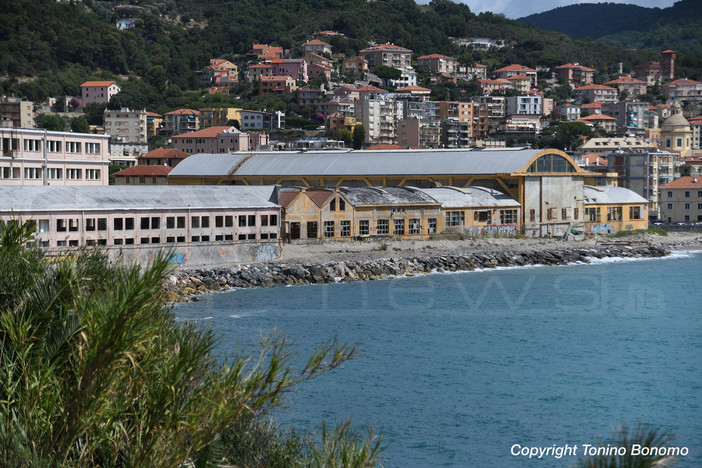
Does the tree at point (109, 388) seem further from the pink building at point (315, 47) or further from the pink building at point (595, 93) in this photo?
the pink building at point (595, 93)

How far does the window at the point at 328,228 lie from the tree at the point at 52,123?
62.8 m

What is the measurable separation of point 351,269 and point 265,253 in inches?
146

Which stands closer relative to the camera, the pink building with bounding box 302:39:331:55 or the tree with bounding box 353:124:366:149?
the tree with bounding box 353:124:366:149

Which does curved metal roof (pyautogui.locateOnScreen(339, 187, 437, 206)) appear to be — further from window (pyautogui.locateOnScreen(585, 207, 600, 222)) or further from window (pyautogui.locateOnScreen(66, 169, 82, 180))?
window (pyautogui.locateOnScreen(585, 207, 600, 222))

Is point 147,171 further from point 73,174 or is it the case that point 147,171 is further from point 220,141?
point 220,141

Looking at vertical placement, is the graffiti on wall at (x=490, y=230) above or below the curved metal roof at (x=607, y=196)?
below

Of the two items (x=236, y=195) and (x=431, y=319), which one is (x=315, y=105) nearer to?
(x=236, y=195)

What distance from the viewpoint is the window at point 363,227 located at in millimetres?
44188

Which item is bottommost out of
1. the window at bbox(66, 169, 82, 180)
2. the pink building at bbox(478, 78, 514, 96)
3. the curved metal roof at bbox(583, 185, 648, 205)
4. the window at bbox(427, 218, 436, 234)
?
the window at bbox(427, 218, 436, 234)

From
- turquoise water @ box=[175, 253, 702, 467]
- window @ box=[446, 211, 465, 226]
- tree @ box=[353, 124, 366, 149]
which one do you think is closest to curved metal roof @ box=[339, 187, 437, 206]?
window @ box=[446, 211, 465, 226]

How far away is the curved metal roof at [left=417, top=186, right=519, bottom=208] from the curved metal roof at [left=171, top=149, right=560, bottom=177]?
1629 millimetres

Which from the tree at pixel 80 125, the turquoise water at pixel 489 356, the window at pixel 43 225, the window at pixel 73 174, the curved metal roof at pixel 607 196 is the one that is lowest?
the turquoise water at pixel 489 356

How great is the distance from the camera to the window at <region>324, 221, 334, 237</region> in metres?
43.1

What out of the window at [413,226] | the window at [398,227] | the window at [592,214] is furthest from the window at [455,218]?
the window at [592,214]
